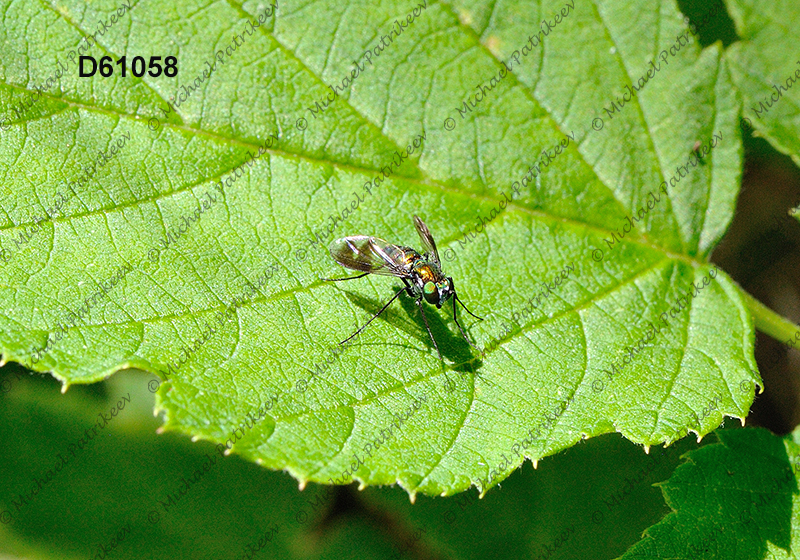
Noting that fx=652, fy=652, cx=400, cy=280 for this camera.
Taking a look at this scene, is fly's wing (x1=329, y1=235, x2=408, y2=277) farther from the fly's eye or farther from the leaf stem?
the leaf stem

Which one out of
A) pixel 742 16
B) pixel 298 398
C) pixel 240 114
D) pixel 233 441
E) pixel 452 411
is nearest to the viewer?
pixel 233 441

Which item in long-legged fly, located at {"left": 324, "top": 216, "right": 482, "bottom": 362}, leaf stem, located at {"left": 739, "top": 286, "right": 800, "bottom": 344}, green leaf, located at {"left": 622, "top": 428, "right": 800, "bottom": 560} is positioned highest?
long-legged fly, located at {"left": 324, "top": 216, "right": 482, "bottom": 362}

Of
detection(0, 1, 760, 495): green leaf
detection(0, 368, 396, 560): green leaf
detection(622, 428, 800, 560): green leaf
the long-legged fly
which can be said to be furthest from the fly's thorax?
detection(0, 368, 396, 560): green leaf

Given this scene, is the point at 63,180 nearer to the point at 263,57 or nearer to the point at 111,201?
the point at 111,201

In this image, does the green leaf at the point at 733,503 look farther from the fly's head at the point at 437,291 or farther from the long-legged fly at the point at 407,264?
the fly's head at the point at 437,291

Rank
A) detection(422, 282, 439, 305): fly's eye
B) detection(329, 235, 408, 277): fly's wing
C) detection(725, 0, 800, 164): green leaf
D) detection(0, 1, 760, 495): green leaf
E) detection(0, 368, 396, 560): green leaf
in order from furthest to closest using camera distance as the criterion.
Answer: detection(0, 368, 396, 560): green leaf < detection(725, 0, 800, 164): green leaf < detection(422, 282, 439, 305): fly's eye < detection(329, 235, 408, 277): fly's wing < detection(0, 1, 760, 495): green leaf

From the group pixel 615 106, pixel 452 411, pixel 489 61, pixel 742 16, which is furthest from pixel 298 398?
pixel 742 16
